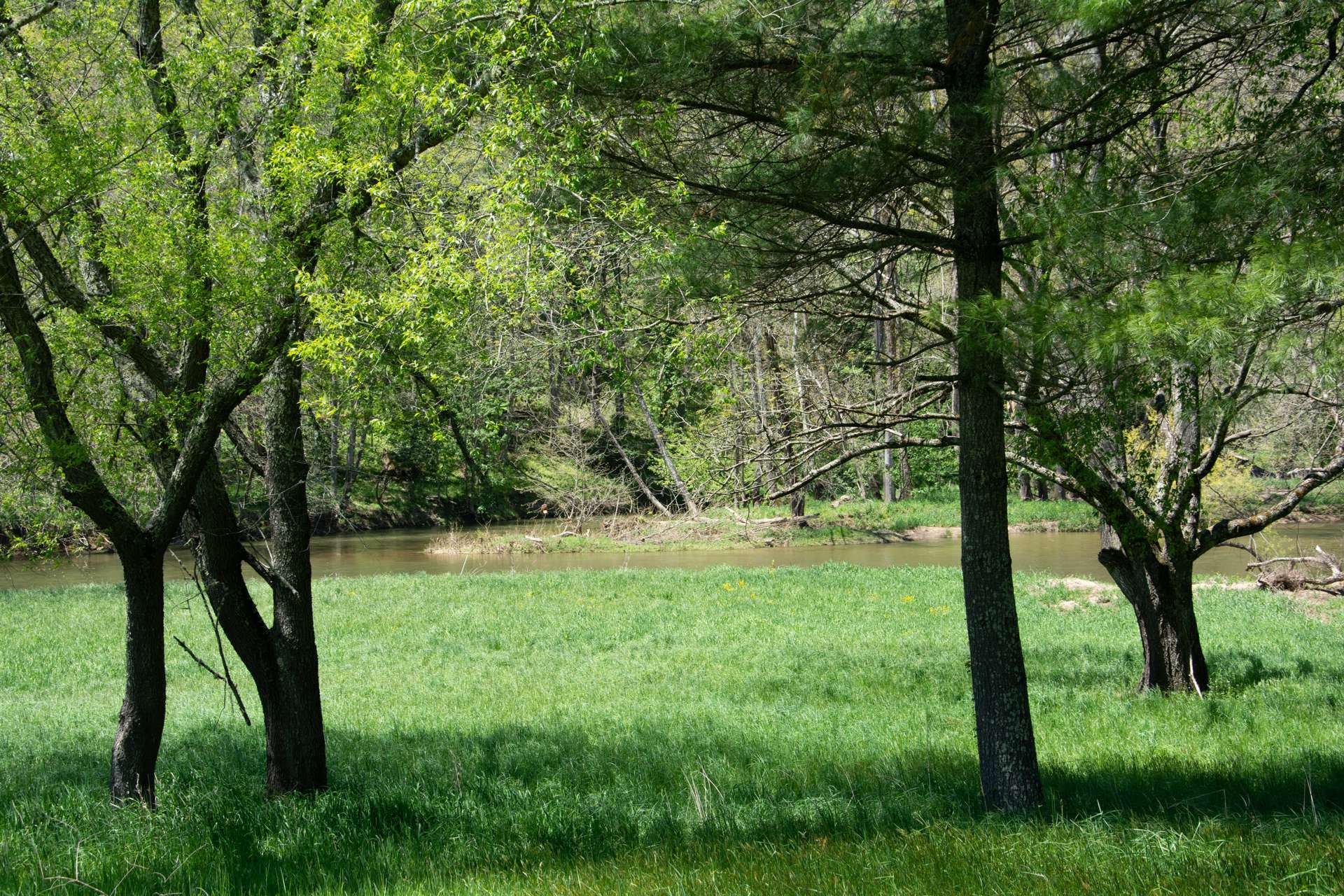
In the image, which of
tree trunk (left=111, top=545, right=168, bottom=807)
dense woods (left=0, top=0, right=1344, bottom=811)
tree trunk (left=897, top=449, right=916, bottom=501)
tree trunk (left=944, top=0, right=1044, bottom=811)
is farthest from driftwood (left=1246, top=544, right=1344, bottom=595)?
tree trunk (left=897, top=449, right=916, bottom=501)

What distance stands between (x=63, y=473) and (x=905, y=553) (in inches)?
900

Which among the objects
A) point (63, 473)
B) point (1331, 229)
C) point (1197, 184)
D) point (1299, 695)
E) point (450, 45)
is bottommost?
point (1299, 695)

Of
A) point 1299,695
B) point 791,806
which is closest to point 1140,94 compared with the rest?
point 791,806

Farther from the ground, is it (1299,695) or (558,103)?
(558,103)

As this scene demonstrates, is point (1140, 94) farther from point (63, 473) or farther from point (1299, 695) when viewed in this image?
point (63, 473)

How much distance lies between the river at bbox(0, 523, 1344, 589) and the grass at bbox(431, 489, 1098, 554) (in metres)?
0.50

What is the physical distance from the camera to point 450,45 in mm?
5922

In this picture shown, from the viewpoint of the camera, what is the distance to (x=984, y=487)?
214 inches

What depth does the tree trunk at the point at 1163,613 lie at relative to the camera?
29.7ft

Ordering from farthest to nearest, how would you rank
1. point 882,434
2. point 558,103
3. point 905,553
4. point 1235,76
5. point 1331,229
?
point 905,553, point 882,434, point 1235,76, point 558,103, point 1331,229

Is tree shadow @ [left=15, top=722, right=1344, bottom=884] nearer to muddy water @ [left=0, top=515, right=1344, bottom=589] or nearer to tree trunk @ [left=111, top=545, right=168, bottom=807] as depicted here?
tree trunk @ [left=111, top=545, right=168, bottom=807]

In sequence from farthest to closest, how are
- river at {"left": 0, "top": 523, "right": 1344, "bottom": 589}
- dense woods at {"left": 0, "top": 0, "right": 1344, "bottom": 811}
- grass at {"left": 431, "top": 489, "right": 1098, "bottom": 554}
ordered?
grass at {"left": 431, "top": 489, "right": 1098, "bottom": 554}
river at {"left": 0, "top": 523, "right": 1344, "bottom": 589}
dense woods at {"left": 0, "top": 0, "right": 1344, "bottom": 811}

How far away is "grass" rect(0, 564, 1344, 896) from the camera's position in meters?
4.20

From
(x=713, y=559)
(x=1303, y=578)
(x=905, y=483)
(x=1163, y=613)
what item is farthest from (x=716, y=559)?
(x=1163, y=613)
